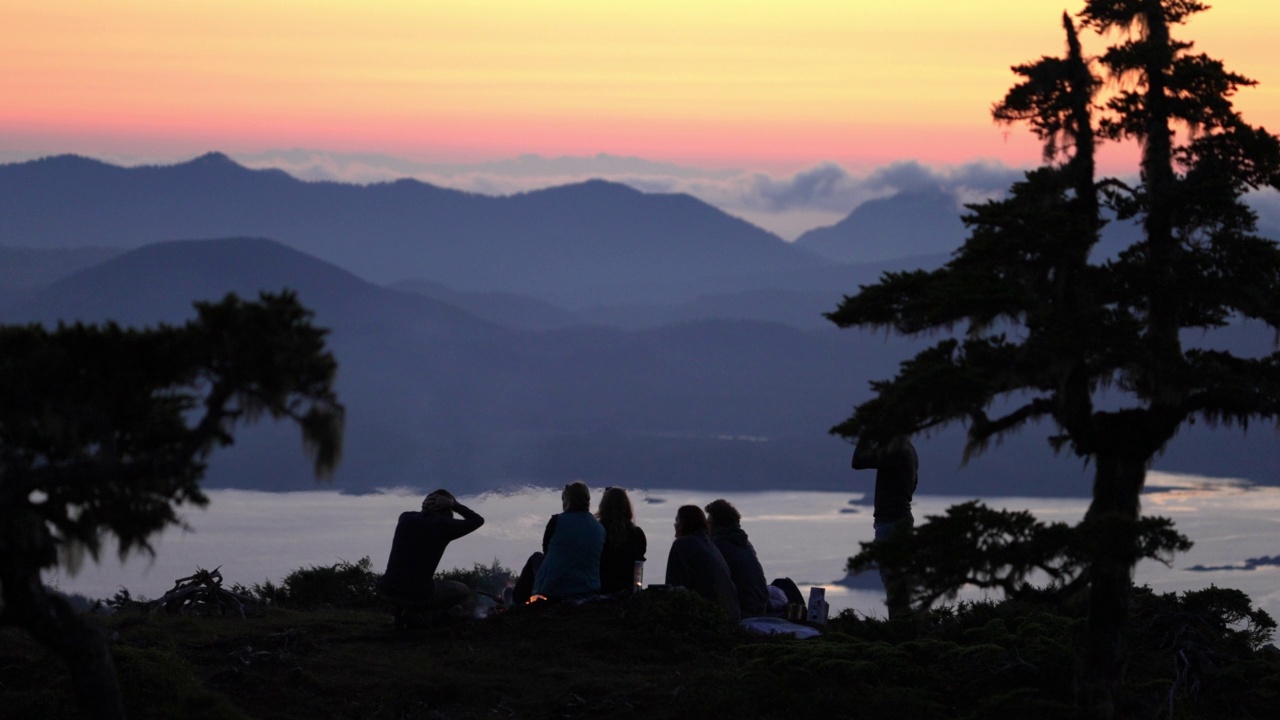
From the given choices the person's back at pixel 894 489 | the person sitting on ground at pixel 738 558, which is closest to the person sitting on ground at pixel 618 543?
the person sitting on ground at pixel 738 558

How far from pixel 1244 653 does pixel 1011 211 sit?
6333 millimetres

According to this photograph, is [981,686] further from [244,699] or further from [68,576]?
[68,576]

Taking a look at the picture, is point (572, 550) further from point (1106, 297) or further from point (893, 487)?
point (1106, 297)

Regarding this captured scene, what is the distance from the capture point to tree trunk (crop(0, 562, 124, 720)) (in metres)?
6.96

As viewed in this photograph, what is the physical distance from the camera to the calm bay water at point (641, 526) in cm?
1927

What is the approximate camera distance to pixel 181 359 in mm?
6754

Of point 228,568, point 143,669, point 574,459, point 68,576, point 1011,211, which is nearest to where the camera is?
point 68,576

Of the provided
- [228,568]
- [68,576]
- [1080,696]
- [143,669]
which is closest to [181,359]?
[68,576]

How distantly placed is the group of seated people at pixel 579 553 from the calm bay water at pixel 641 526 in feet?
4.73

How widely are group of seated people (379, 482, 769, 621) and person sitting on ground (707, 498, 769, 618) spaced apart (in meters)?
0.07

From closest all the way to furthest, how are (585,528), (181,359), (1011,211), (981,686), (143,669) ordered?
(181,359) < (1011,211) < (143,669) < (981,686) < (585,528)

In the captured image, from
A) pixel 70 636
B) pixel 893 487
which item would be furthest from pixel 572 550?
pixel 70 636

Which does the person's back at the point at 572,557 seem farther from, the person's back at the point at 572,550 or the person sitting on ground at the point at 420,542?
the person sitting on ground at the point at 420,542

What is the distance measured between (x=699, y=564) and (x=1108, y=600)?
508cm
